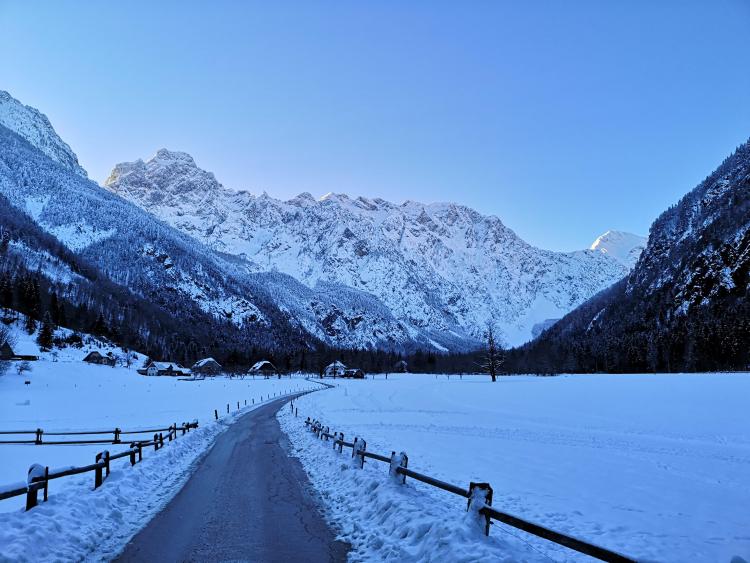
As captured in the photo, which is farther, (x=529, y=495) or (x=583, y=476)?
(x=583, y=476)

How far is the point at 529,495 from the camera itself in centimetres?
1417

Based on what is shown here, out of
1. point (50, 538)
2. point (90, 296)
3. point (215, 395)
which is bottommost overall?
point (215, 395)

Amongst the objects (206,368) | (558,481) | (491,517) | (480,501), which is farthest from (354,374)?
(480,501)

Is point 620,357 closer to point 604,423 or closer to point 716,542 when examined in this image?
point 604,423

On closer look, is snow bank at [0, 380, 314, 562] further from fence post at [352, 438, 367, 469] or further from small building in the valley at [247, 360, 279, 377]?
small building in the valley at [247, 360, 279, 377]

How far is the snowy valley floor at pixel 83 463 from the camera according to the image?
8859 mm

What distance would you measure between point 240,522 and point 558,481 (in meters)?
11.1

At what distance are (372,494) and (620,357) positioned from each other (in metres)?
134

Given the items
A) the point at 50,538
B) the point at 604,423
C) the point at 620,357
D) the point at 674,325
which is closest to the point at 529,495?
the point at 50,538

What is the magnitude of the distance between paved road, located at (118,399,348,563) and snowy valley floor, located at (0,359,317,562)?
0.61 meters

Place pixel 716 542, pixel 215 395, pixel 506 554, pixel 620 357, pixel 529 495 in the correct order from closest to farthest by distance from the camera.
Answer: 1. pixel 506 554
2. pixel 716 542
3. pixel 529 495
4. pixel 215 395
5. pixel 620 357

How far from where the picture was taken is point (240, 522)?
10508 millimetres

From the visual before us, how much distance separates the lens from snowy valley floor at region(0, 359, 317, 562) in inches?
349

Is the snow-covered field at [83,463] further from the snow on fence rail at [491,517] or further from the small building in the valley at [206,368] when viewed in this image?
the small building in the valley at [206,368]
